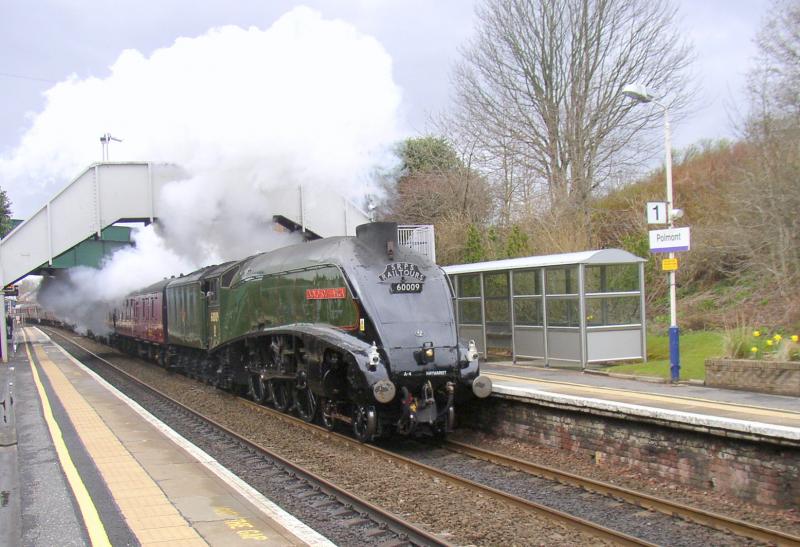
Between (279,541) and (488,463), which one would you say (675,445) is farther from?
(279,541)

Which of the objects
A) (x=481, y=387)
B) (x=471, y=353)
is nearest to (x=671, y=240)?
(x=471, y=353)

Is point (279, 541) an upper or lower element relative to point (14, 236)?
lower

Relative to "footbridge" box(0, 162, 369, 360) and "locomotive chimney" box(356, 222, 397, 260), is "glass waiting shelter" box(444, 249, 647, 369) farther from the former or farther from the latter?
"footbridge" box(0, 162, 369, 360)

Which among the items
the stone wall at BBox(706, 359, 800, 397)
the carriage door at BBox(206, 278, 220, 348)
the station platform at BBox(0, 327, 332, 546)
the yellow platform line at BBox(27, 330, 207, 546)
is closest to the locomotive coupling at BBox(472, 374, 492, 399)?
the station platform at BBox(0, 327, 332, 546)

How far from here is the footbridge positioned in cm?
2006

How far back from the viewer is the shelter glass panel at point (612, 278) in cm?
1390

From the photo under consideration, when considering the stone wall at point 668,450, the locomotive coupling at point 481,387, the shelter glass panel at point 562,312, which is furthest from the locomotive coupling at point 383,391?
the shelter glass panel at point 562,312

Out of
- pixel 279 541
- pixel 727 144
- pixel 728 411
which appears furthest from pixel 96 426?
pixel 727 144

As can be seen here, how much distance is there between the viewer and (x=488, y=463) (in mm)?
8797

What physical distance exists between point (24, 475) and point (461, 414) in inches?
240

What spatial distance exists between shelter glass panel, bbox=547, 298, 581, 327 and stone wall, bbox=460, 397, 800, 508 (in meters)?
4.13

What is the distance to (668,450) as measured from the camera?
7.60 m

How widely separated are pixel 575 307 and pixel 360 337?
5929 millimetres

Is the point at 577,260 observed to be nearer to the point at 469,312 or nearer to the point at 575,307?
the point at 575,307
